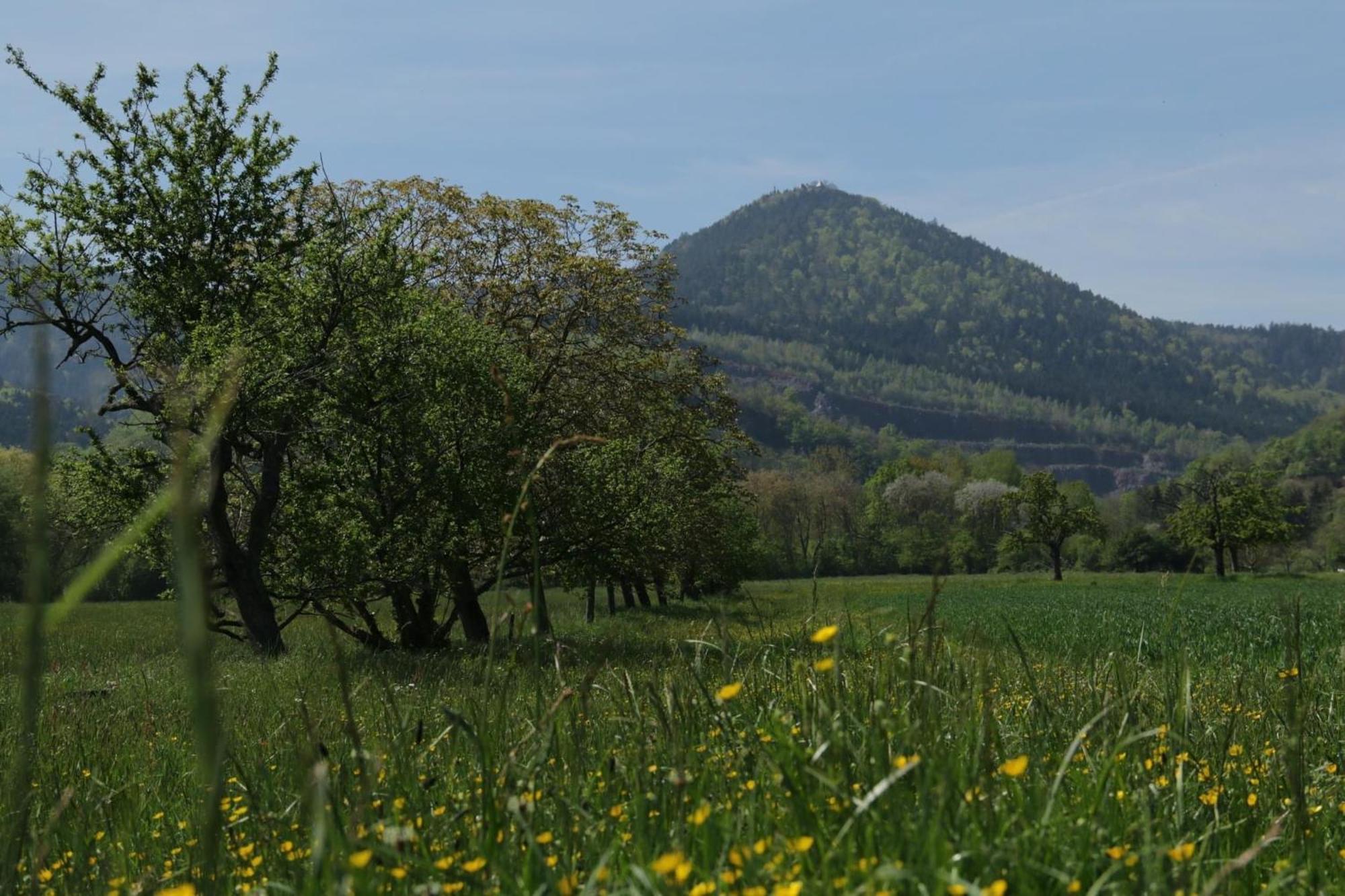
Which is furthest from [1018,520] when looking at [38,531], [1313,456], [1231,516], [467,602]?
[1313,456]

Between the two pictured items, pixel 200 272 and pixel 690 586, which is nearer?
pixel 200 272

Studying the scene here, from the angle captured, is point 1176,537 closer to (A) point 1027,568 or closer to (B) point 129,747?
(A) point 1027,568

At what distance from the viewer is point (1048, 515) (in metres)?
85.2

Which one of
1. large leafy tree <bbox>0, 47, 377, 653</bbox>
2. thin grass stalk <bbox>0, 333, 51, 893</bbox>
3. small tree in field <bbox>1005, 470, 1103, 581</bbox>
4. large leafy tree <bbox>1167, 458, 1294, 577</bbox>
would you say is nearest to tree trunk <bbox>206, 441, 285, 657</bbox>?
large leafy tree <bbox>0, 47, 377, 653</bbox>

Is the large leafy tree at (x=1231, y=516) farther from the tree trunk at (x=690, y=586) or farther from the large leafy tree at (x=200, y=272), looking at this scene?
the large leafy tree at (x=200, y=272)

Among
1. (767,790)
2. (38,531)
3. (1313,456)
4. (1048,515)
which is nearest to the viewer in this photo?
(38,531)

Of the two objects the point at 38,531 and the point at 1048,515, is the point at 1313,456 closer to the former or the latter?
the point at 1048,515

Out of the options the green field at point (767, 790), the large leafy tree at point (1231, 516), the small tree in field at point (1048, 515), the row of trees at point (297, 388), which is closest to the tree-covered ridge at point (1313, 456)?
the large leafy tree at point (1231, 516)

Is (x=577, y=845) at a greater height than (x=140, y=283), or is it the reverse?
(x=140, y=283)

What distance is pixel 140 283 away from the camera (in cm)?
1656

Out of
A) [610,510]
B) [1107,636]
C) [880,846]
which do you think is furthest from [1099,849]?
[1107,636]

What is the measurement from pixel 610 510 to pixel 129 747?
14.3m

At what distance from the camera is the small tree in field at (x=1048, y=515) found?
275 feet

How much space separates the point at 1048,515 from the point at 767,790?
8714 centimetres
